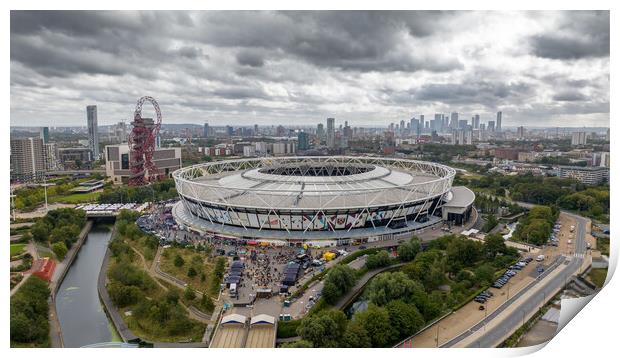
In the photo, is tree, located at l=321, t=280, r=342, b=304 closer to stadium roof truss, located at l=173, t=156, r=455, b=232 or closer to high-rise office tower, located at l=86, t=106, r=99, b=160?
stadium roof truss, located at l=173, t=156, r=455, b=232

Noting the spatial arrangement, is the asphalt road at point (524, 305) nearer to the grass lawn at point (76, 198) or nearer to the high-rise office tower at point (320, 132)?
the grass lawn at point (76, 198)

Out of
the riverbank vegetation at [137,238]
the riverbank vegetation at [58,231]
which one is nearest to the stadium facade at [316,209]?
the riverbank vegetation at [137,238]

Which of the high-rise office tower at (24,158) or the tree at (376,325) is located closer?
the tree at (376,325)

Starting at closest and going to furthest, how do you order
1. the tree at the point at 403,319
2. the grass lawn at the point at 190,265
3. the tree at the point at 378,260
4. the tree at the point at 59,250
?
the tree at the point at 403,319 < the grass lawn at the point at 190,265 < the tree at the point at 378,260 < the tree at the point at 59,250

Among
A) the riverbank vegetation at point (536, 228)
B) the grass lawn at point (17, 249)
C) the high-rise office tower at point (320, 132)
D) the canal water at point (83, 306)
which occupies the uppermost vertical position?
the high-rise office tower at point (320, 132)

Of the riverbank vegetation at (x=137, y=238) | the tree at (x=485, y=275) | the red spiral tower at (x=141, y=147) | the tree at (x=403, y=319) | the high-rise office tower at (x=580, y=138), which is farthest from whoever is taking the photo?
the high-rise office tower at (x=580, y=138)

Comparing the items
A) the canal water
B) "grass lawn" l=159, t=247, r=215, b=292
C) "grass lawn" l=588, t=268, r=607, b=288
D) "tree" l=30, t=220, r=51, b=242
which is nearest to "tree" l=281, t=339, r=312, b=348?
"grass lawn" l=159, t=247, r=215, b=292

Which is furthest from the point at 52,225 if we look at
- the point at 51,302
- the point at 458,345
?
the point at 458,345
